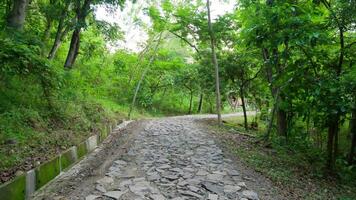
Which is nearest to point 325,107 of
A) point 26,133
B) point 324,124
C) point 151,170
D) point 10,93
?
point 324,124

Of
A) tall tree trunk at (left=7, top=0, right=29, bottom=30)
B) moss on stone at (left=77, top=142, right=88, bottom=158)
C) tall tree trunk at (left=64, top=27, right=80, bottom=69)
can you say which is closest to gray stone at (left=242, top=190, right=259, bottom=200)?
moss on stone at (left=77, top=142, right=88, bottom=158)

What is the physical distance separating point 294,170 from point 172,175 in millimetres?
2800

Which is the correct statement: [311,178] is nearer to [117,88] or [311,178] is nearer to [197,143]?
[197,143]

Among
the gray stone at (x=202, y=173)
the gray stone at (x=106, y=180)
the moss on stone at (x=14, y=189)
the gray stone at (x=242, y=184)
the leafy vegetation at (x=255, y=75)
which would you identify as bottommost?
the gray stone at (x=106, y=180)

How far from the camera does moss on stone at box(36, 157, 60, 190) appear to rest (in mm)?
4167

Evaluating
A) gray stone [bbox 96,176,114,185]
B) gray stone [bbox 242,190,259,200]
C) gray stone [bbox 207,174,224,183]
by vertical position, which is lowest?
gray stone [bbox 242,190,259,200]

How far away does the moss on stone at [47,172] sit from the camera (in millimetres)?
4167

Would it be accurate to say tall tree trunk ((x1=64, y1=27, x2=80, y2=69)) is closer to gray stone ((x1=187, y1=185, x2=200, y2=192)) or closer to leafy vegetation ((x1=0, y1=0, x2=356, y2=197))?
leafy vegetation ((x1=0, y1=0, x2=356, y2=197))

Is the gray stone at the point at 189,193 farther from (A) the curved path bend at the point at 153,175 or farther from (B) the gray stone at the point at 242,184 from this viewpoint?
(B) the gray stone at the point at 242,184

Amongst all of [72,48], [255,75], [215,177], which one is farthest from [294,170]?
[72,48]

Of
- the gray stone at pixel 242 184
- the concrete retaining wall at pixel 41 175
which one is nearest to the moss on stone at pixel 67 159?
the concrete retaining wall at pixel 41 175

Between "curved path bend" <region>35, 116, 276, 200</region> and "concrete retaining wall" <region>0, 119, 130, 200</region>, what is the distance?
0.14m

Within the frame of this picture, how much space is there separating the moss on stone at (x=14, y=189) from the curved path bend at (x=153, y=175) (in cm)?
34

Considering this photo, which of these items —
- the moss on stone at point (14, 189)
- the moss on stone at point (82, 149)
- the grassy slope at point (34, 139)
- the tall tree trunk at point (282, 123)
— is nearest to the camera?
the moss on stone at point (14, 189)
